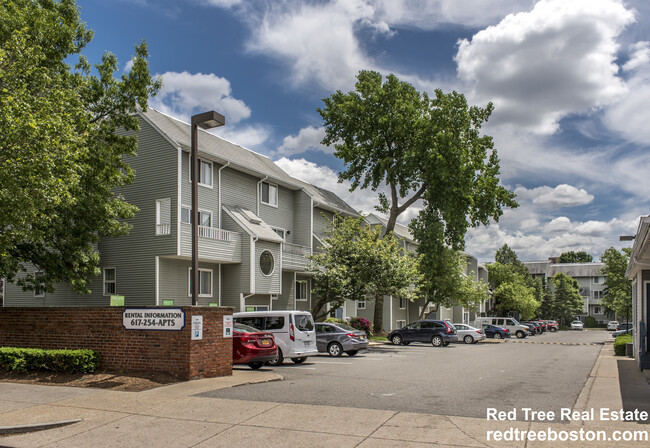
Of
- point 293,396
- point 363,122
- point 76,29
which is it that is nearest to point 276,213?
point 363,122

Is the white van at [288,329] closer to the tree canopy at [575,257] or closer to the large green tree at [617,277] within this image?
the large green tree at [617,277]

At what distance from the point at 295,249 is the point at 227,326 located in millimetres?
19259

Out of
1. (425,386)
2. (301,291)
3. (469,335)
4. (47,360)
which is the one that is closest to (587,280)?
(469,335)

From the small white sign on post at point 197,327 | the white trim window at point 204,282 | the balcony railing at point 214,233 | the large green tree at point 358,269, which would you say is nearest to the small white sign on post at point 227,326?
the small white sign on post at point 197,327

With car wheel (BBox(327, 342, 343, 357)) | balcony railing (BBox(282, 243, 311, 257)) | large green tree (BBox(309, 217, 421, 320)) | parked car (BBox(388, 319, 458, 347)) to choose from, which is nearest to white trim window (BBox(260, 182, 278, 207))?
balcony railing (BBox(282, 243, 311, 257))

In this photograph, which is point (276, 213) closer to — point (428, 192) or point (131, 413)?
point (428, 192)

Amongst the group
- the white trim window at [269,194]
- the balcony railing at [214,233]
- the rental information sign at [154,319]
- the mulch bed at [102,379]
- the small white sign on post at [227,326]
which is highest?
the white trim window at [269,194]

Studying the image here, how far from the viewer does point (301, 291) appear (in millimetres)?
36156

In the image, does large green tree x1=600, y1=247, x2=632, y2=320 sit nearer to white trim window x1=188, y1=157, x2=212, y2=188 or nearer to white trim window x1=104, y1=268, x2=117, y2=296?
white trim window x1=188, y1=157, x2=212, y2=188

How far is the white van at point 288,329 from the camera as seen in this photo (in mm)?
18562

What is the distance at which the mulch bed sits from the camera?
12695mm

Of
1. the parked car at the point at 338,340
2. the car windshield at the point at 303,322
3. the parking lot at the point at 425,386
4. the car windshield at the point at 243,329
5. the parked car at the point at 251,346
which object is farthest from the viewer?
the parked car at the point at 338,340

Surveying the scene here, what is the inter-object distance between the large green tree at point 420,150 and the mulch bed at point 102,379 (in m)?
25.7

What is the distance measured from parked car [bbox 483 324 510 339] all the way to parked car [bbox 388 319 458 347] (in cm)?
1250
